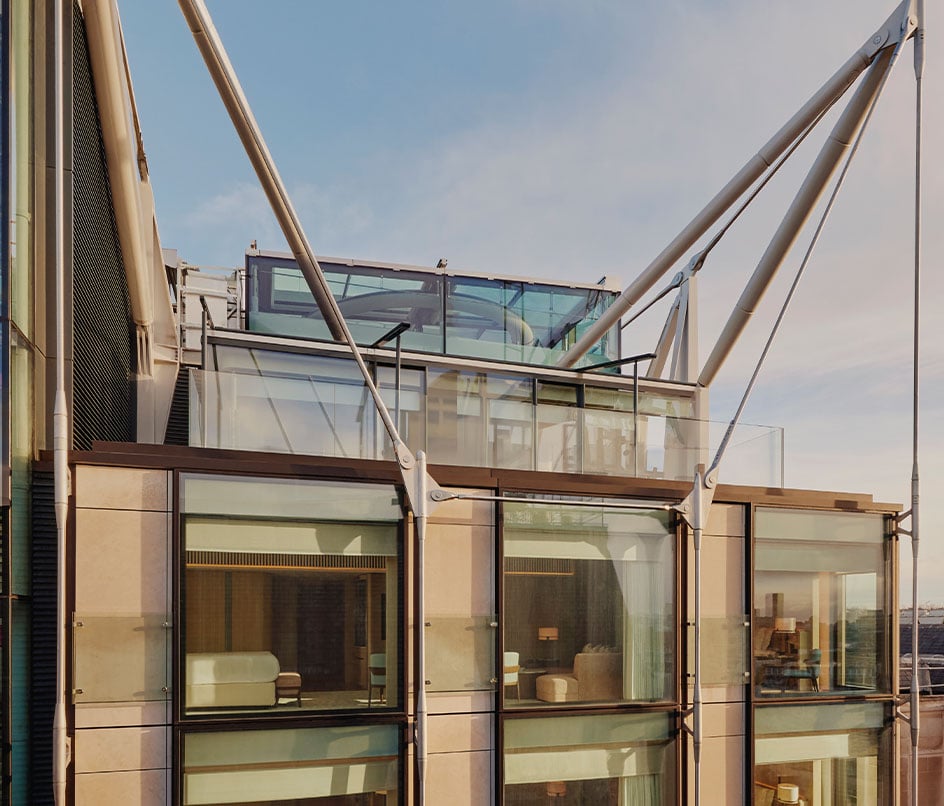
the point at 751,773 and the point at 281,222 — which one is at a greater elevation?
the point at 281,222

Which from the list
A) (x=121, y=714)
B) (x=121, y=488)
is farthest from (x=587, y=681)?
(x=121, y=488)

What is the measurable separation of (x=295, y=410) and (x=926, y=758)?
17194 mm

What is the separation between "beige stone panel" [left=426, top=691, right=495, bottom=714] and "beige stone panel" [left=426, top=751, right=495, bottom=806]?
0.52 metres

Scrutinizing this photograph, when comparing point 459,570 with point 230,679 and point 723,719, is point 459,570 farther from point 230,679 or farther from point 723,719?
point 723,719

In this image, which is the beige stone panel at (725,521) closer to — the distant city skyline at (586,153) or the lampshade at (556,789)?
the distant city skyline at (586,153)

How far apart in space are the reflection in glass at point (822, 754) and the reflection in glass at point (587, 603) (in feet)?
5.94

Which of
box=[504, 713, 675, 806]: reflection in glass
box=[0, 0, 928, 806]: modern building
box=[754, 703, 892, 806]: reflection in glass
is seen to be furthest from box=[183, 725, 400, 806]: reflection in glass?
box=[754, 703, 892, 806]: reflection in glass

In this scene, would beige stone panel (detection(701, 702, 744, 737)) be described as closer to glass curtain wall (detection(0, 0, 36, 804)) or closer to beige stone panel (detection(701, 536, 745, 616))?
beige stone panel (detection(701, 536, 745, 616))

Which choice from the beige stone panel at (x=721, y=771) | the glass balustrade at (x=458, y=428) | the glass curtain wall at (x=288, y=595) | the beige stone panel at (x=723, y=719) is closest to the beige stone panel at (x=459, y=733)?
the glass curtain wall at (x=288, y=595)

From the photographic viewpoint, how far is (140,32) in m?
18.7

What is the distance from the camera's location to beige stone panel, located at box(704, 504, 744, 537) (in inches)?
584

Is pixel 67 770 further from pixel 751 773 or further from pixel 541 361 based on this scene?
pixel 541 361

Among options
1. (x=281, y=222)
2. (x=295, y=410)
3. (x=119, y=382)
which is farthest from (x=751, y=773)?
(x=119, y=382)

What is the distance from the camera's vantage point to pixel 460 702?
13.1 metres
